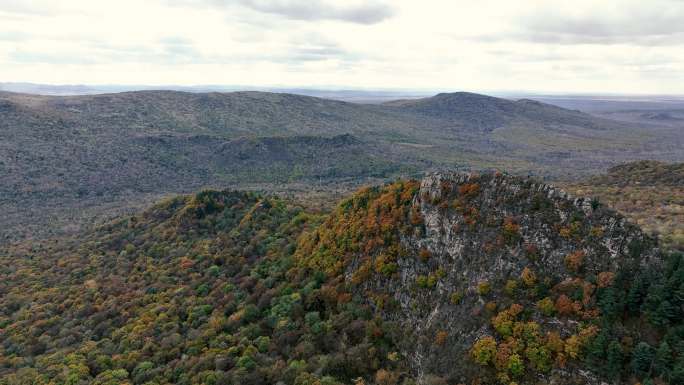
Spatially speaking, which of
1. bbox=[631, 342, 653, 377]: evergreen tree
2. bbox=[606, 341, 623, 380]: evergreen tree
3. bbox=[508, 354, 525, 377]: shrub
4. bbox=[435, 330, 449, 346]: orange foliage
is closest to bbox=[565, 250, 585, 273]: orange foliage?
bbox=[606, 341, 623, 380]: evergreen tree

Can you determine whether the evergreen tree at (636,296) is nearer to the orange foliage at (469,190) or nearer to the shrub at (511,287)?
the shrub at (511,287)

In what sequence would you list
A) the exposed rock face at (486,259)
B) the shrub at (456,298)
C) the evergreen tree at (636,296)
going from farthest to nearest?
1. the shrub at (456,298)
2. the exposed rock face at (486,259)
3. the evergreen tree at (636,296)

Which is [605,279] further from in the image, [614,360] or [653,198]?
[653,198]

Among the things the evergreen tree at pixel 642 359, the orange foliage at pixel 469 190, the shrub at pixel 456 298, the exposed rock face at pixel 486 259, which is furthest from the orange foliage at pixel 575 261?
the orange foliage at pixel 469 190

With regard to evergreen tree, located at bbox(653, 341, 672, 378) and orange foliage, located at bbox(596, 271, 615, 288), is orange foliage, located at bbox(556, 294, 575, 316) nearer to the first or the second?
orange foliage, located at bbox(596, 271, 615, 288)

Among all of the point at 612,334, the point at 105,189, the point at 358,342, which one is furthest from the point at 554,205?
the point at 105,189

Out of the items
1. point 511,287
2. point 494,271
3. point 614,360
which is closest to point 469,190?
point 494,271
